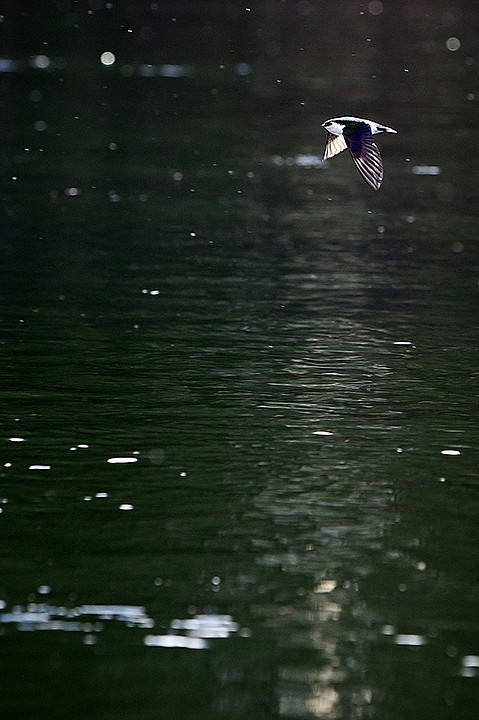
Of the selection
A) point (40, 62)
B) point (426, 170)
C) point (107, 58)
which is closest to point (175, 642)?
point (426, 170)

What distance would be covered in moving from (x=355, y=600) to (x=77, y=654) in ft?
6.17

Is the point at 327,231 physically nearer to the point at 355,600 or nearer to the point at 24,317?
the point at 24,317

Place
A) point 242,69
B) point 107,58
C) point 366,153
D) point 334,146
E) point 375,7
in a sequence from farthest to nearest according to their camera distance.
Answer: point 375,7, point 107,58, point 242,69, point 334,146, point 366,153

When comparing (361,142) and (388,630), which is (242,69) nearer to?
(361,142)

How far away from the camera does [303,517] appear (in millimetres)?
13180

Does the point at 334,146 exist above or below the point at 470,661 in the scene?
above

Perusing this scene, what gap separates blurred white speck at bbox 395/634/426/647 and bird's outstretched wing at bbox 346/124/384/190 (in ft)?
22.2

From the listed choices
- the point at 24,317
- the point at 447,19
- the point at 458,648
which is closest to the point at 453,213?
the point at 24,317

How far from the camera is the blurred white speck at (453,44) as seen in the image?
6388cm

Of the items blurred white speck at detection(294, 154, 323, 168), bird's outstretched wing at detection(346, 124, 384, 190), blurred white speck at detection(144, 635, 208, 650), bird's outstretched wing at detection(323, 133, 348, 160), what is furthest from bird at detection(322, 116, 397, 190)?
blurred white speck at detection(294, 154, 323, 168)

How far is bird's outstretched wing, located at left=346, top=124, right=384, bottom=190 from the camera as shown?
1709 centimetres

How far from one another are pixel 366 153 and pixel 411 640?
7234 mm

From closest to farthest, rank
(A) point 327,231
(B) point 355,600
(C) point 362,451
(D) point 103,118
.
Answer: (B) point 355,600 → (C) point 362,451 → (A) point 327,231 → (D) point 103,118

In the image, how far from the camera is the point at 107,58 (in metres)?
54.2
